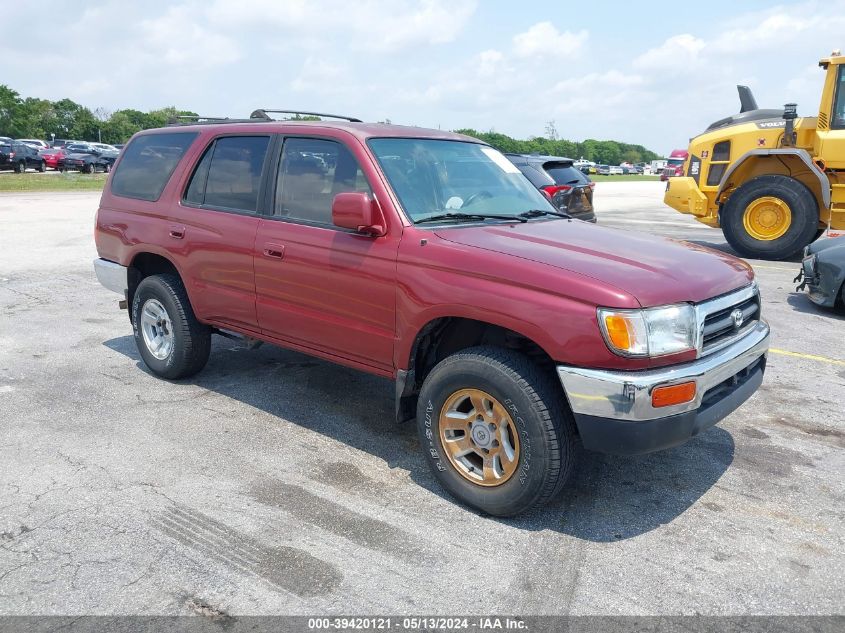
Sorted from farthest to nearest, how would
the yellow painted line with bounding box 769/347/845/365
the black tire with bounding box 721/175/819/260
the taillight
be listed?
the black tire with bounding box 721/175/819/260 < the taillight < the yellow painted line with bounding box 769/347/845/365

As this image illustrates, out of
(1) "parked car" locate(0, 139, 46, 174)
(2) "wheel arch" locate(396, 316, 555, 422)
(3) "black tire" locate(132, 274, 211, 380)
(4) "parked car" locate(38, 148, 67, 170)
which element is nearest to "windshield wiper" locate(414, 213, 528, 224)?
(2) "wheel arch" locate(396, 316, 555, 422)

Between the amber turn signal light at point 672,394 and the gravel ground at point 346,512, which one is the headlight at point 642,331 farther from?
the gravel ground at point 346,512

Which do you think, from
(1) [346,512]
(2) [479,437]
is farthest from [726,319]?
(1) [346,512]

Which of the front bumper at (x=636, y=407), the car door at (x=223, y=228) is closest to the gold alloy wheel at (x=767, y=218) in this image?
the front bumper at (x=636, y=407)

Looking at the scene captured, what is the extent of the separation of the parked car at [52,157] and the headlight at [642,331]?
41390 millimetres

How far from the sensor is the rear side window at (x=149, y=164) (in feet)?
17.4

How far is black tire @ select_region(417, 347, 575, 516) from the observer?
326 centimetres

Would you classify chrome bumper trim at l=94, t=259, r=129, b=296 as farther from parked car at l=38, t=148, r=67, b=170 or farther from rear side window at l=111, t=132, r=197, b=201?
parked car at l=38, t=148, r=67, b=170

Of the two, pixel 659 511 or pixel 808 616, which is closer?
pixel 808 616

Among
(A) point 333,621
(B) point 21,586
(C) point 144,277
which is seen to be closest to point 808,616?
(A) point 333,621

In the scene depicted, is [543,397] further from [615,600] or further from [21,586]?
[21,586]

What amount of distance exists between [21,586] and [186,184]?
3021 mm

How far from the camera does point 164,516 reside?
11.5 ft

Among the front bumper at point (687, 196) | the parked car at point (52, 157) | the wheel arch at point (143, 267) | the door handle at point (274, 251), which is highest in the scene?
the parked car at point (52, 157)
